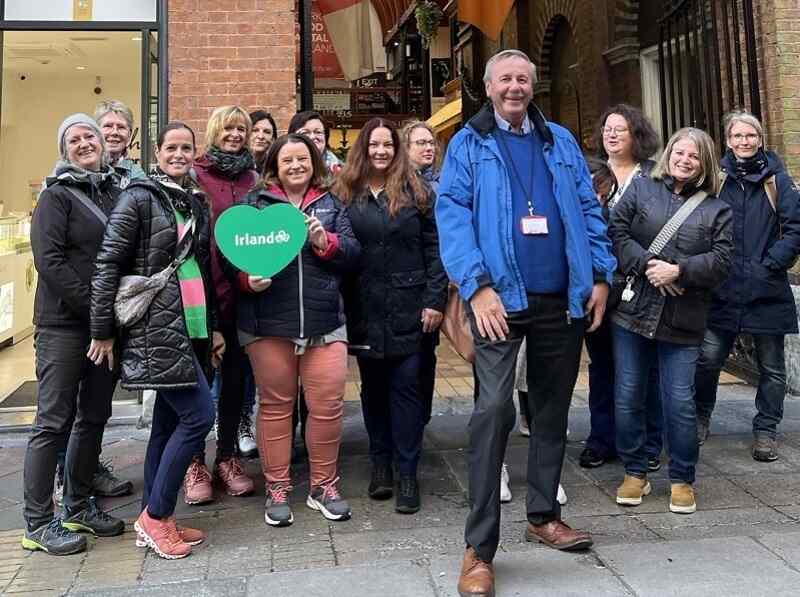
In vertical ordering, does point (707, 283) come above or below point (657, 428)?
above

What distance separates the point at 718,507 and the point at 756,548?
2.04 feet

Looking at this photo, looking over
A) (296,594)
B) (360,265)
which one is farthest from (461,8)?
(296,594)

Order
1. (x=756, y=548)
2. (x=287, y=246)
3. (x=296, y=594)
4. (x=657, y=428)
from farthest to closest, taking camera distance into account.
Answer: (x=657, y=428) < (x=287, y=246) < (x=756, y=548) < (x=296, y=594)

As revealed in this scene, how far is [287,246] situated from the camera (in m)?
3.60

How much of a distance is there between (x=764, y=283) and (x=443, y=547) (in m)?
2.80

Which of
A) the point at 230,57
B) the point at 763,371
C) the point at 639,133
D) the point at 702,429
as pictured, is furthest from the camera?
the point at 230,57

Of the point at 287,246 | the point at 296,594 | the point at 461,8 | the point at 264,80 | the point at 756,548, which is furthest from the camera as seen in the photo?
the point at 461,8

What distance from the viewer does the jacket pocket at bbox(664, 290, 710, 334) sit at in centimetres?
380

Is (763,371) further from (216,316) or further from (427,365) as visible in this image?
(216,316)

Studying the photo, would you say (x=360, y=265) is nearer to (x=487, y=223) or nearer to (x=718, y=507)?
(x=487, y=223)

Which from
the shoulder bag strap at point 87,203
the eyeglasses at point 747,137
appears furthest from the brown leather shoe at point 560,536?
the eyeglasses at point 747,137

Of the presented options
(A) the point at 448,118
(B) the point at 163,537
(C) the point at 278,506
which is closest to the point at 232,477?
(C) the point at 278,506

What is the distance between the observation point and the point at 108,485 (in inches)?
172

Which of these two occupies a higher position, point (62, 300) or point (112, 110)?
point (112, 110)
